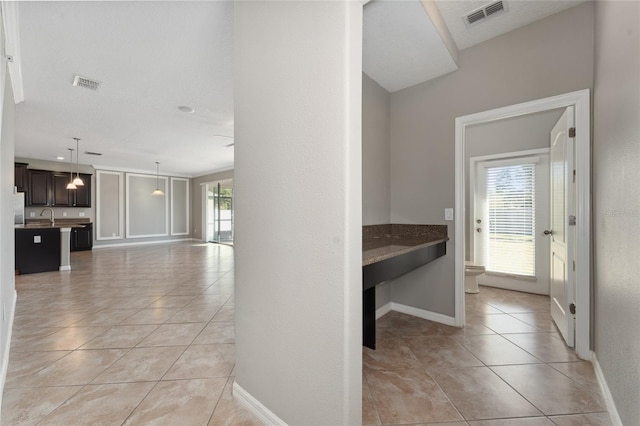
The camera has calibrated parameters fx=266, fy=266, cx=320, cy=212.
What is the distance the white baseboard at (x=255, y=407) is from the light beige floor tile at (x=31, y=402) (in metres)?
1.02

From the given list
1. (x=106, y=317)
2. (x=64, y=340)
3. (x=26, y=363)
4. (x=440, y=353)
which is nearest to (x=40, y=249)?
(x=106, y=317)

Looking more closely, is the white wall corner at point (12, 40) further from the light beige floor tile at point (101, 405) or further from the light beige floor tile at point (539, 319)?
the light beige floor tile at point (539, 319)

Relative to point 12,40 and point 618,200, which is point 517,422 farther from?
point 12,40

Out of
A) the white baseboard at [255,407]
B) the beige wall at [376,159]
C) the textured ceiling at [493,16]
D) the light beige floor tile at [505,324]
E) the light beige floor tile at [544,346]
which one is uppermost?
the textured ceiling at [493,16]

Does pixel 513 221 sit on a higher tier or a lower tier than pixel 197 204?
lower

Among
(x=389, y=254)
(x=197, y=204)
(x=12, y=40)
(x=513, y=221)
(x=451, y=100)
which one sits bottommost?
(x=389, y=254)

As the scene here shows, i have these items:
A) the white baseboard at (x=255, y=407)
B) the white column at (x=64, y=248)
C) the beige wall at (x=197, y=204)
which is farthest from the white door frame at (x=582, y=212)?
the beige wall at (x=197, y=204)

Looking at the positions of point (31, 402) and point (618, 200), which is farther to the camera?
point (31, 402)

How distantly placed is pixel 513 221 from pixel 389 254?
3213 millimetres

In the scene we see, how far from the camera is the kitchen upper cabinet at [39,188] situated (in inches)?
265

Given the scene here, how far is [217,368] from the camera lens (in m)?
1.89

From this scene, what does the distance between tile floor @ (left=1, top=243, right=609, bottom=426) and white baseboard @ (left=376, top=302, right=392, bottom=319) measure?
0.06 m

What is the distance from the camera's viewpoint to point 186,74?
2.97 m

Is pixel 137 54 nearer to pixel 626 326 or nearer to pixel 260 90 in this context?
pixel 260 90
